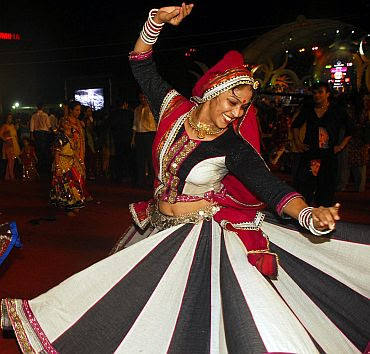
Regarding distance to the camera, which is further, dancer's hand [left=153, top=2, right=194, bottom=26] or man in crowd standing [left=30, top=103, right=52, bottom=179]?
man in crowd standing [left=30, top=103, right=52, bottom=179]

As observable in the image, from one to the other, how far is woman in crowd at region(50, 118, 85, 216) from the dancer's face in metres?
4.69

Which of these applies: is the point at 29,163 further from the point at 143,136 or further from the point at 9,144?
the point at 143,136

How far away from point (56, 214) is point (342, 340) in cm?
557

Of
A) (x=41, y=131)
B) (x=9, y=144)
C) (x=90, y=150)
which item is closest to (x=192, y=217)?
(x=90, y=150)

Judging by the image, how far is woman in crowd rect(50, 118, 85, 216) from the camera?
696cm

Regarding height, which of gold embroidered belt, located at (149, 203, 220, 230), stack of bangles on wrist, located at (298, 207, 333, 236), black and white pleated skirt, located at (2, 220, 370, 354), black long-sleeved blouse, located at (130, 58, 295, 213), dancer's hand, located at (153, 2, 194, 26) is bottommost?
black and white pleated skirt, located at (2, 220, 370, 354)

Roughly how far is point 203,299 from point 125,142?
26.6 feet

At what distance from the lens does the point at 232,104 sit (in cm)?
249

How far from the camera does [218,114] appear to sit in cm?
253

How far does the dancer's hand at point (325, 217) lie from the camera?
1968mm

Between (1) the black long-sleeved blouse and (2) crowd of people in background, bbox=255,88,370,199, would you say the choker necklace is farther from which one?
(2) crowd of people in background, bbox=255,88,370,199

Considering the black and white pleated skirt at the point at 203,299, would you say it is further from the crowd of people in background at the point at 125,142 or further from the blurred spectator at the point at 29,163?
the blurred spectator at the point at 29,163

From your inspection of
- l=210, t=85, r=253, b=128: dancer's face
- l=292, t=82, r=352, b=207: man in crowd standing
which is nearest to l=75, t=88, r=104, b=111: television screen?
→ l=292, t=82, r=352, b=207: man in crowd standing

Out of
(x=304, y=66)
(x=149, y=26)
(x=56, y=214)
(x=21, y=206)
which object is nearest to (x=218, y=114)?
(x=149, y=26)
